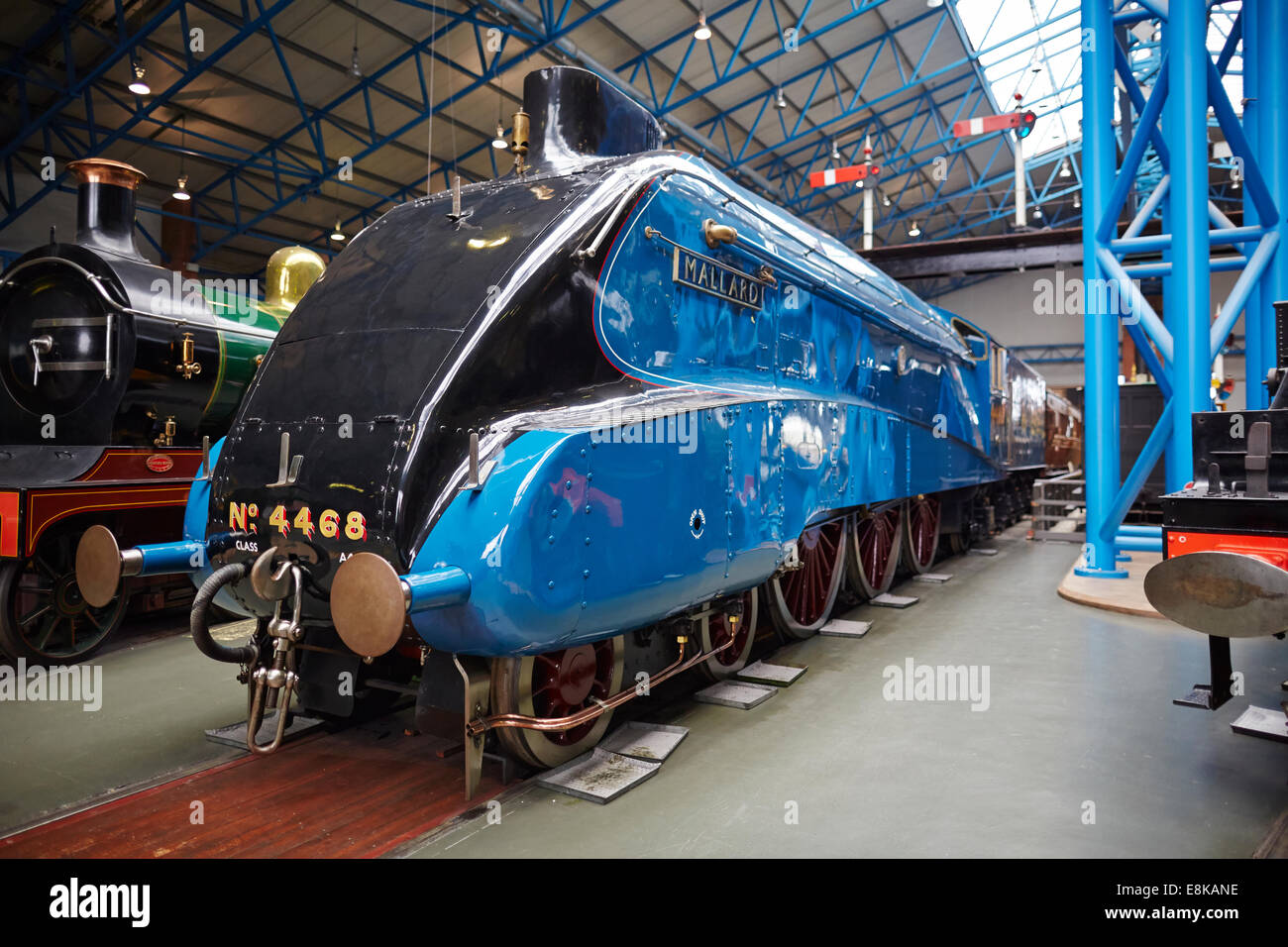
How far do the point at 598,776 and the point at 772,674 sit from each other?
158cm

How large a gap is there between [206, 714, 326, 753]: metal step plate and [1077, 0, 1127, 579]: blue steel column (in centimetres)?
586

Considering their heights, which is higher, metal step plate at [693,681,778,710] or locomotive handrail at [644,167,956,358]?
locomotive handrail at [644,167,956,358]

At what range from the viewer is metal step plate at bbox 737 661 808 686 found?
4.30 meters

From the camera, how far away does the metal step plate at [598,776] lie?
2.91 metres

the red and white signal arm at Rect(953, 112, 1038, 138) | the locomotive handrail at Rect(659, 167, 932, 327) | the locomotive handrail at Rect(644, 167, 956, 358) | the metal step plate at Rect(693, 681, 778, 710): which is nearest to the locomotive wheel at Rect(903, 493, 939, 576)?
the locomotive handrail at Rect(644, 167, 956, 358)

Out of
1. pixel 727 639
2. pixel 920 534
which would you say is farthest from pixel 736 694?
pixel 920 534

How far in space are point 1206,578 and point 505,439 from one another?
7.55 ft

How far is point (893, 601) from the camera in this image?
6.33m

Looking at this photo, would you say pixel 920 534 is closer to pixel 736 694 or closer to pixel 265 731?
pixel 736 694

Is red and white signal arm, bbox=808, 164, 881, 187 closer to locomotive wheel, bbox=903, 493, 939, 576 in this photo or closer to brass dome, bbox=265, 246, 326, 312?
locomotive wheel, bbox=903, 493, 939, 576

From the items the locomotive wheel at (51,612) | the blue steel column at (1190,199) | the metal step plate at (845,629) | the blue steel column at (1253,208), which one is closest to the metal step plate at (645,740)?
the metal step plate at (845,629)

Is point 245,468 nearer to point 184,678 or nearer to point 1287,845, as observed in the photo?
point 184,678

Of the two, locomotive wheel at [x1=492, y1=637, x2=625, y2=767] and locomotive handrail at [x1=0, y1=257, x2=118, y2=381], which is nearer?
locomotive wheel at [x1=492, y1=637, x2=625, y2=767]

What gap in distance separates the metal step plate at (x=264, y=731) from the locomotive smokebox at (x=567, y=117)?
2767 millimetres
